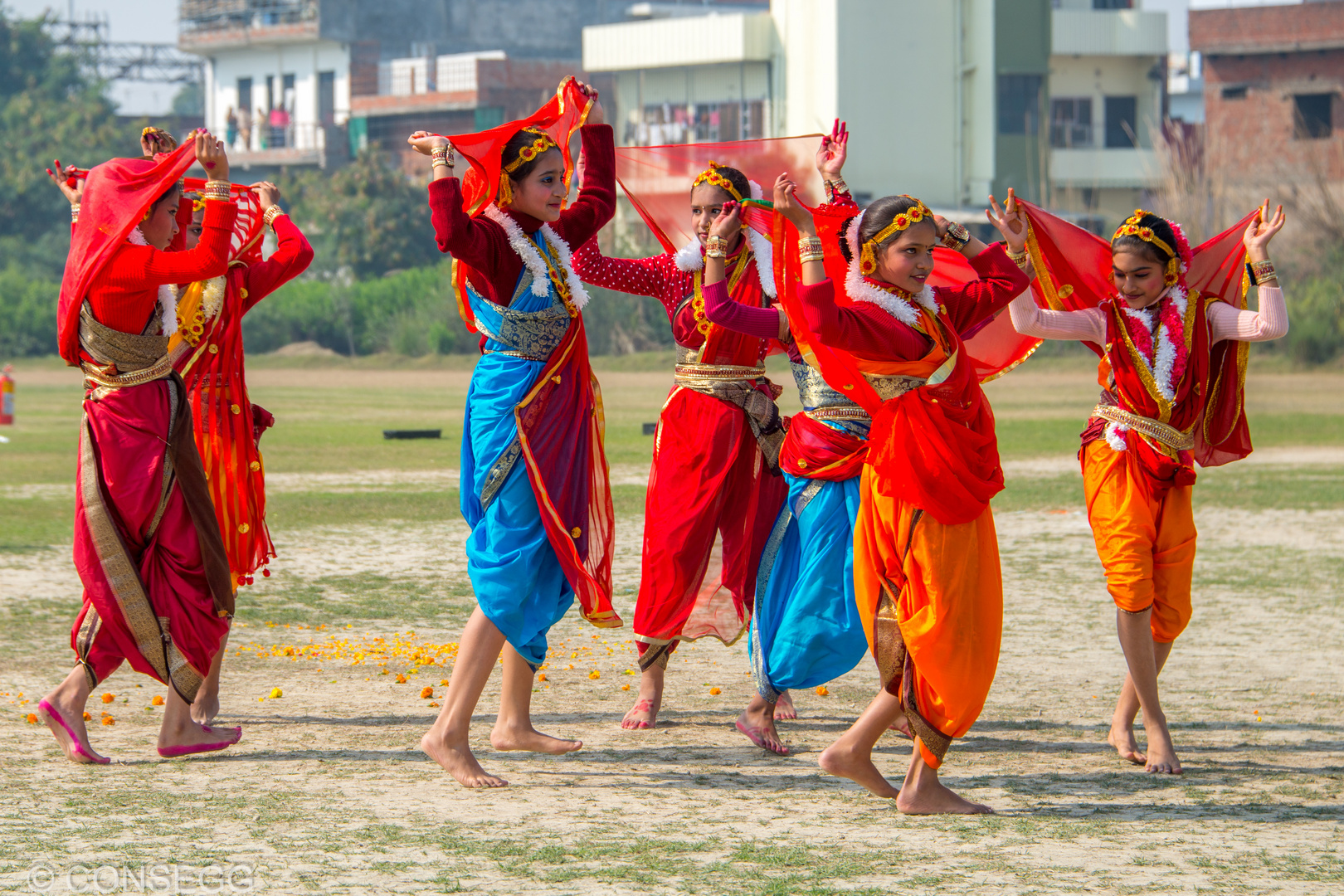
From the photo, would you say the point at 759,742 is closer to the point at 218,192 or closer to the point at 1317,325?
the point at 218,192

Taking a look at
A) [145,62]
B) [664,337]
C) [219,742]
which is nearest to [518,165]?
[219,742]

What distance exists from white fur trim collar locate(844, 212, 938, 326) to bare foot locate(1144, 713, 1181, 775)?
63.8 inches

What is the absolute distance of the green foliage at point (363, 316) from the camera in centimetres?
3734

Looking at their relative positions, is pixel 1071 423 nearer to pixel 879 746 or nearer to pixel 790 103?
pixel 879 746

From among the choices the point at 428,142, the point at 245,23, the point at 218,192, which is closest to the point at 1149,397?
the point at 428,142

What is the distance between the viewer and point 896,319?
16.0 ft

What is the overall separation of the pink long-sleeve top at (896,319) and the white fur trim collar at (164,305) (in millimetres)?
2285

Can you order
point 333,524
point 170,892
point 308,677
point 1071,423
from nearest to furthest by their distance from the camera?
point 170,892, point 308,677, point 333,524, point 1071,423

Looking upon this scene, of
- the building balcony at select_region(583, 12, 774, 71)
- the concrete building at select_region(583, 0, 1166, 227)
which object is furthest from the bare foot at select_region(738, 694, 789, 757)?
the building balcony at select_region(583, 12, 774, 71)

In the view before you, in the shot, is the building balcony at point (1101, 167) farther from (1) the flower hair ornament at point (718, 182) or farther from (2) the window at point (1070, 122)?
(1) the flower hair ornament at point (718, 182)

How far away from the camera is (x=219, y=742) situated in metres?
5.43

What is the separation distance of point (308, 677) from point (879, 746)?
249 centimetres

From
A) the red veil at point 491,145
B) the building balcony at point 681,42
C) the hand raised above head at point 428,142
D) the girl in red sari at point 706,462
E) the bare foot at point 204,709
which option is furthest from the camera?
the building balcony at point 681,42

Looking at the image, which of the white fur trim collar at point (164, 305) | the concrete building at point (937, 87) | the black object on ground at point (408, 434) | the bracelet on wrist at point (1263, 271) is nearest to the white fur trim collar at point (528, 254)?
the white fur trim collar at point (164, 305)
